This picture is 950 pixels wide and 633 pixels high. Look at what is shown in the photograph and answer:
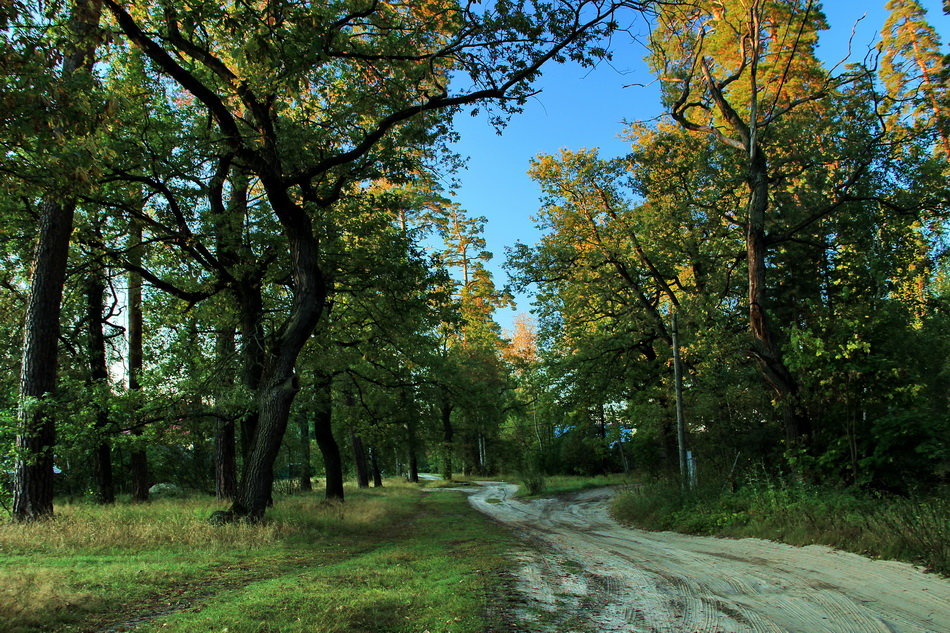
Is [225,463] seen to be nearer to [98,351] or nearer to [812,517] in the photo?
[98,351]

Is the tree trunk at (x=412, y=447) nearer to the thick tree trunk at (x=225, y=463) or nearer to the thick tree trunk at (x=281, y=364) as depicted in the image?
the thick tree trunk at (x=225, y=463)

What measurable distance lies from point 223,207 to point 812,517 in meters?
15.0

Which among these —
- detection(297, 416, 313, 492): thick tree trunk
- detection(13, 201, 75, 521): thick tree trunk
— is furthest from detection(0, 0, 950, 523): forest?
detection(297, 416, 313, 492): thick tree trunk

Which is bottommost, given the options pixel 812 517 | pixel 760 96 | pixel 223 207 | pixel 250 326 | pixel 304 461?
pixel 812 517

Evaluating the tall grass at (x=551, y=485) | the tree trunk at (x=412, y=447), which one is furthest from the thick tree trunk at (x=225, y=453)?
the tall grass at (x=551, y=485)

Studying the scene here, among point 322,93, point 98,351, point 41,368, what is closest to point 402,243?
point 322,93

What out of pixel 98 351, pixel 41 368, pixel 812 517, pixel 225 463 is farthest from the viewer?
pixel 225 463

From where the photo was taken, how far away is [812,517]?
9.80 metres

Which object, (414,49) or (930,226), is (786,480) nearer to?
(930,226)

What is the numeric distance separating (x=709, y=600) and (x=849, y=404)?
27.2 ft

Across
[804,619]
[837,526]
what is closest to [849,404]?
[837,526]

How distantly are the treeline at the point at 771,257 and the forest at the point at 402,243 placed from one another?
10 cm

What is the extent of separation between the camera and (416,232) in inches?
599

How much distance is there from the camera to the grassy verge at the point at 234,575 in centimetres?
445
